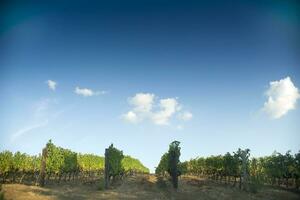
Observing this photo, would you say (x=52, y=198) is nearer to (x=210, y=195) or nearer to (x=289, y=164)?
(x=210, y=195)

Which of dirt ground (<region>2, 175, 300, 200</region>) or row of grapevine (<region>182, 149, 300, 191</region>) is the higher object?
row of grapevine (<region>182, 149, 300, 191</region>)

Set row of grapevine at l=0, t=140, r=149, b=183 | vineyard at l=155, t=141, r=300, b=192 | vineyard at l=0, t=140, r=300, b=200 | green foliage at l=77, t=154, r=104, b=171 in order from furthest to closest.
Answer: green foliage at l=77, t=154, r=104, b=171 → row of grapevine at l=0, t=140, r=149, b=183 → vineyard at l=155, t=141, r=300, b=192 → vineyard at l=0, t=140, r=300, b=200

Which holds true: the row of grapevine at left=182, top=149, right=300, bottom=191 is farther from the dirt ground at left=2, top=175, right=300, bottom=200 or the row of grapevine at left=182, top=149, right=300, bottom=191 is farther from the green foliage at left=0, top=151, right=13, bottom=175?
the green foliage at left=0, top=151, right=13, bottom=175

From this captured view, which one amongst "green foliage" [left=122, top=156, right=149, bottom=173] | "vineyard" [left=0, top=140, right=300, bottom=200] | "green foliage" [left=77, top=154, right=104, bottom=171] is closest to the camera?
"vineyard" [left=0, top=140, right=300, bottom=200]

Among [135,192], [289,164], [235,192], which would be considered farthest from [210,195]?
[289,164]

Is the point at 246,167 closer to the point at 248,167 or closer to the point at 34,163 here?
the point at 248,167

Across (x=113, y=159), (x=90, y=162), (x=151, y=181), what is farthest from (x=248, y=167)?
(x=90, y=162)

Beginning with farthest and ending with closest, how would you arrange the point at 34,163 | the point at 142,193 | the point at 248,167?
1. the point at 34,163
2. the point at 248,167
3. the point at 142,193

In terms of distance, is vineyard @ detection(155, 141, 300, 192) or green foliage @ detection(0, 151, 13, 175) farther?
green foliage @ detection(0, 151, 13, 175)

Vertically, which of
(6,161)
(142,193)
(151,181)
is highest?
(6,161)

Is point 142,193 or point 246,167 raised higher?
point 246,167

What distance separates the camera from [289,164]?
52.3 metres

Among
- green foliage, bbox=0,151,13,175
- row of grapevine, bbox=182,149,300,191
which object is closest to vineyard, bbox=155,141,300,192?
row of grapevine, bbox=182,149,300,191

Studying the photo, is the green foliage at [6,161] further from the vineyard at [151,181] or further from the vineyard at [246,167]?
the vineyard at [246,167]
